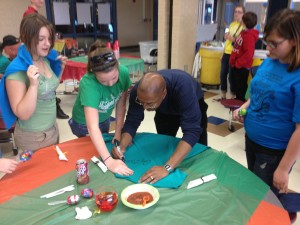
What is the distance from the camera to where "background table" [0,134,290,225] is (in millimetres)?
983

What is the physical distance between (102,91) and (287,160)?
0.96 metres

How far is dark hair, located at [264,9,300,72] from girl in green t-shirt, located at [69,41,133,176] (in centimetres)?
75

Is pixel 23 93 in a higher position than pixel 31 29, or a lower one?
lower

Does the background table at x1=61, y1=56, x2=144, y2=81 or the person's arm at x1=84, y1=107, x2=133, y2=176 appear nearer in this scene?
the person's arm at x1=84, y1=107, x2=133, y2=176

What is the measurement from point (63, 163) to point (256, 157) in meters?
1.00

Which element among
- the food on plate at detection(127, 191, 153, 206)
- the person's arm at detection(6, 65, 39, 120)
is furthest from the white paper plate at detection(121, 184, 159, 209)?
the person's arm at detection(6, 65, 39, 120)

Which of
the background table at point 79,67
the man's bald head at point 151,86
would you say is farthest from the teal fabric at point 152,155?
the background table at point 79,67

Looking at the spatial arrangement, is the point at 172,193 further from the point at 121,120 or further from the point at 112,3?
the point at 112,3

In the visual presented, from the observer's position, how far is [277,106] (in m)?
1.20

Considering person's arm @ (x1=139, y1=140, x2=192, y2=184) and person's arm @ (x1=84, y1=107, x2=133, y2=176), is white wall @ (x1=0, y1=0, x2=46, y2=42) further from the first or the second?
person's arm @ (x1=139, y1=140, x2=192, y2=184)

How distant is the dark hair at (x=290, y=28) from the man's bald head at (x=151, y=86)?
0.53m

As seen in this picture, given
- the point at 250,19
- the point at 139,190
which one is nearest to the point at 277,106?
the point at 139,190

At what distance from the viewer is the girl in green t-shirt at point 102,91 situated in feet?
4.27

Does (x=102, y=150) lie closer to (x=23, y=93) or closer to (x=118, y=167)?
(x=118, y=167)
